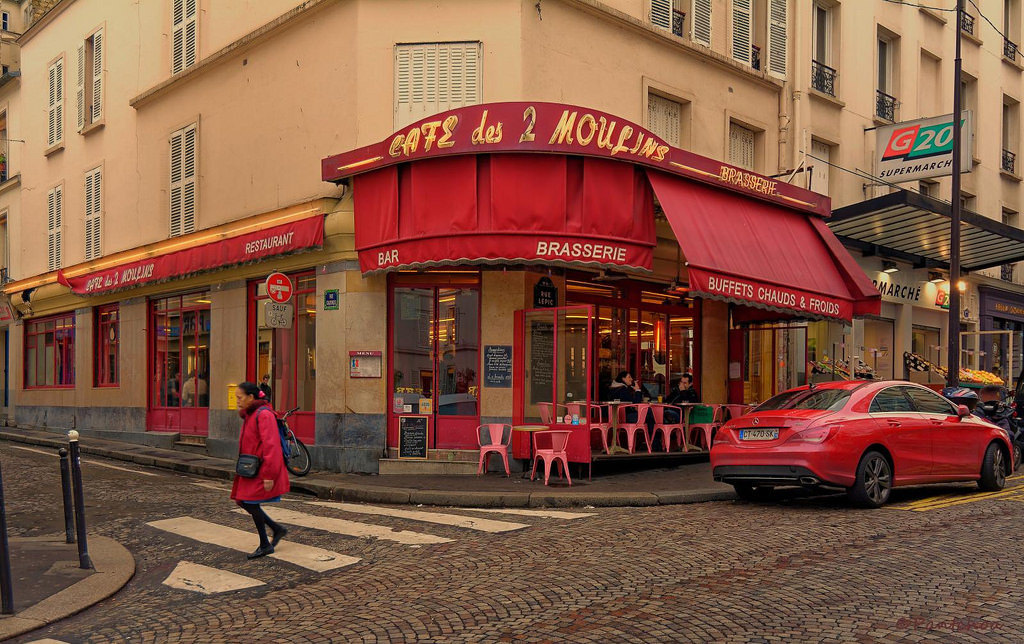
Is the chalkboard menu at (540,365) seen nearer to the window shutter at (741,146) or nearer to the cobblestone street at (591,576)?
the cobblestone street at (591,576)

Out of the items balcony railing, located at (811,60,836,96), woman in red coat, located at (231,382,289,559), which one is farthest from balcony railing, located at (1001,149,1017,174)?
woman in red coat, located at (231,382,289,559)

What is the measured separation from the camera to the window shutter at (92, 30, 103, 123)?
2193 centimetres

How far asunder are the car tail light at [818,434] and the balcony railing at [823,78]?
12125mm

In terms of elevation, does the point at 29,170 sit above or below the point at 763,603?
above

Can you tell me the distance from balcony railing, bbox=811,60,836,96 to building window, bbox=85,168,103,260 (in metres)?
16.8

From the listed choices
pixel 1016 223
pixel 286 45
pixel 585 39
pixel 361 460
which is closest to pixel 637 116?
pixel 585 39

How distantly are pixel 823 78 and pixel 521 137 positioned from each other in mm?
10816

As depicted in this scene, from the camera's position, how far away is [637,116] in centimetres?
1559

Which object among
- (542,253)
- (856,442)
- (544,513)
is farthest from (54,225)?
(856,442)

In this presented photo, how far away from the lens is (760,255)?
1477 centimetres

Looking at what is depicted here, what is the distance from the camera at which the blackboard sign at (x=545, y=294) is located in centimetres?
1395

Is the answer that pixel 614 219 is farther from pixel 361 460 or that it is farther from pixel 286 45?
pixel 286 45

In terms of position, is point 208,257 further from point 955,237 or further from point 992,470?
point 955,237

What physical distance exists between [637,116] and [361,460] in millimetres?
7424
